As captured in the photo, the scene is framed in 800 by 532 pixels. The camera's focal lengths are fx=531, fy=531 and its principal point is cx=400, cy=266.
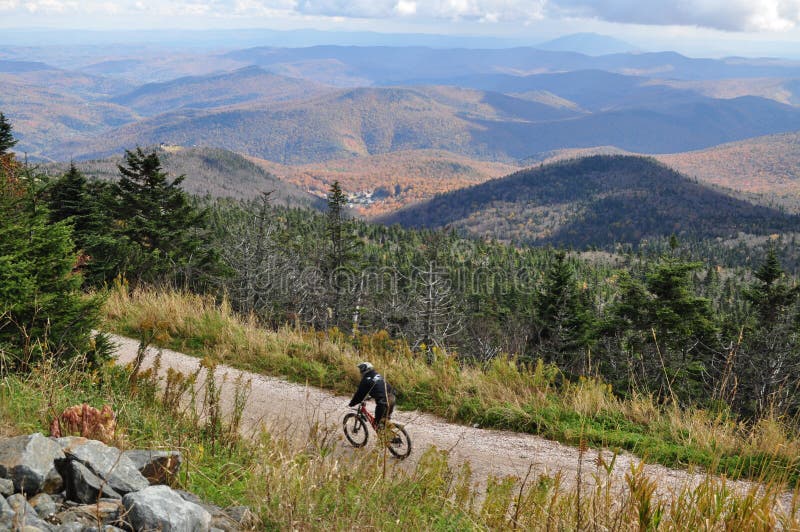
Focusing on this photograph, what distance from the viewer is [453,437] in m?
7.04

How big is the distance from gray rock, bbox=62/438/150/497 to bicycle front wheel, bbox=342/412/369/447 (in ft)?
12.7

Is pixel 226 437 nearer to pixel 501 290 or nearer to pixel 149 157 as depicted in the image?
pixel 149 157

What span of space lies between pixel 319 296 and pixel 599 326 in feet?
61.1

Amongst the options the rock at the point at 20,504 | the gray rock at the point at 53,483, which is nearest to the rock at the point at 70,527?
the rock at the point at 20,504

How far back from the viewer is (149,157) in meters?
26.0

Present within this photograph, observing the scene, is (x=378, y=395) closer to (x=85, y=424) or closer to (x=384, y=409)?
(x=384, y=409)

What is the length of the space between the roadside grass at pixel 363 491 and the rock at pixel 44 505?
77 cm

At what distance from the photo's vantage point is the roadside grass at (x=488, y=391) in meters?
5.92

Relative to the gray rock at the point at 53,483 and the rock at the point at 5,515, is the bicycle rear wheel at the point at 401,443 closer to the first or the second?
the gray rock at the point at 53,483

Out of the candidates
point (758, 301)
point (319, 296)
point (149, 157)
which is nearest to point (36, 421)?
point (149, 157)

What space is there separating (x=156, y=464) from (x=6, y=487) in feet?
2.87

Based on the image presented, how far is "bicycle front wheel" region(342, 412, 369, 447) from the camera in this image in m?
6.95

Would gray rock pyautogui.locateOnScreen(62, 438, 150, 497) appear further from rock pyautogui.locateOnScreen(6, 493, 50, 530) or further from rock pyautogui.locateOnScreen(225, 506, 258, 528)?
rock pyautogui.locateOnScreen(225, 506, 258, 528)

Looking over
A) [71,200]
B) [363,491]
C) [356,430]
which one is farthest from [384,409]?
[71,200]
